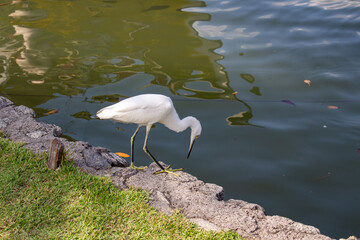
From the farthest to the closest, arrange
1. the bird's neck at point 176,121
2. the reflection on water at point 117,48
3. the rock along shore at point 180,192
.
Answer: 1. the reflection on water at point 117,48
2. the bird's neck at point 176,121
3. the rock along shore at point 180,192

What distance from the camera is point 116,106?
156 inches

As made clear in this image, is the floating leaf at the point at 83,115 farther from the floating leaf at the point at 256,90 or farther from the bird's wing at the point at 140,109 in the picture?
the floating leaf at the point at 256,90

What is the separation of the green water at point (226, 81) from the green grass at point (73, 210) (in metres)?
1.49

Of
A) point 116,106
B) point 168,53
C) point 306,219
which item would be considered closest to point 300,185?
point 306,219

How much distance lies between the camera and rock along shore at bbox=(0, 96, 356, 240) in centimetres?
329

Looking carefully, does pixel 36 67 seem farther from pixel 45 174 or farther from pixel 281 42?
pixel 281 42

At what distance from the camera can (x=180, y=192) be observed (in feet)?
12.1

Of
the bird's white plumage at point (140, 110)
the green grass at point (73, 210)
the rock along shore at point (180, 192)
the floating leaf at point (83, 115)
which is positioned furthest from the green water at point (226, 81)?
the green grass at point (73, 210)

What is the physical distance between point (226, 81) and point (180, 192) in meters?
3.58

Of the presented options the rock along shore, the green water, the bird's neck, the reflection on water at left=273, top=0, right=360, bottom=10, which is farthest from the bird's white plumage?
the reflection on water at left=273, top=0, right=360, bottom=10

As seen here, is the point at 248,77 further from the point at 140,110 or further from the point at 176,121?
the point at 140,110

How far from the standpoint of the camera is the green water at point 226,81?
491 centimetres

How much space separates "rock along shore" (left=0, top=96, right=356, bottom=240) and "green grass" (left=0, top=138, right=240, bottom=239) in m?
0.12

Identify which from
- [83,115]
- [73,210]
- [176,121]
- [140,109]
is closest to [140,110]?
[140,109]
